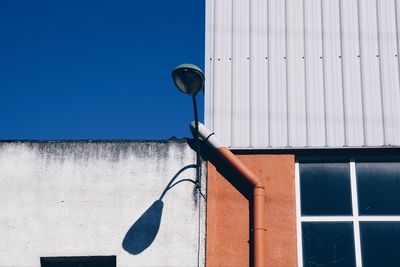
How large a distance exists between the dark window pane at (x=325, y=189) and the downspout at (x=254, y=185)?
71 centimetres

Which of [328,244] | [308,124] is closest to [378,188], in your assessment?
[328,244]

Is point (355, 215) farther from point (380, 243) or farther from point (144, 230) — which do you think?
point (144, 230)

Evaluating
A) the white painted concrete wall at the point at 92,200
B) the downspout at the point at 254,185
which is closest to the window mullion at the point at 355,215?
the downspout at the point at 254,185

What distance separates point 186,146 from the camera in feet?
32.8

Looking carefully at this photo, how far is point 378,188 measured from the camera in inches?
380

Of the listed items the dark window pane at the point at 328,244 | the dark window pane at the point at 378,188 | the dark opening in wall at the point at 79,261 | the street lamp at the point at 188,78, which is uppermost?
the street lamp at the point at 188,78

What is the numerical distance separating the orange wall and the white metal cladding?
42 cm

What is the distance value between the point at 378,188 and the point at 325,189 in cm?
76

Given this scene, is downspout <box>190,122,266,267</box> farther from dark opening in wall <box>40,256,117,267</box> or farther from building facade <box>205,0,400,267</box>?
dark opening in wall <box>40,256,117,267</box>

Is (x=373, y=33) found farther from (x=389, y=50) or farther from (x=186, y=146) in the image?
(x=186, y=146)

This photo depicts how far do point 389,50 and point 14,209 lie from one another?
6174mm

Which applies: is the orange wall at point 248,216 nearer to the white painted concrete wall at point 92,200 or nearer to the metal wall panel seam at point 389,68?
the white painted concrete wall at point 92,200

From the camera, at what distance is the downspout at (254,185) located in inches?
359

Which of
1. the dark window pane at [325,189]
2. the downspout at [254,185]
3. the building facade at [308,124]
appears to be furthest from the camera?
the dark window pane at [325,189]
